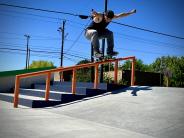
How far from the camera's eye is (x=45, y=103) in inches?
311

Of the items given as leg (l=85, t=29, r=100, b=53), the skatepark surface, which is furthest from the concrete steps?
leg (l=85, t=29, r=100, b=53)

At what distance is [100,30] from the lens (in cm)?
889

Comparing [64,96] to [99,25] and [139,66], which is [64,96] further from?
[139,66]

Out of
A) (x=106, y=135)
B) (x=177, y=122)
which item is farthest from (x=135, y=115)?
(x=106, y=135)

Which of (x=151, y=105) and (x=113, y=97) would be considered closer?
(x=151, y=105)

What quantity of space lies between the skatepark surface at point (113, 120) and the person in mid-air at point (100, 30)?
212 centimetres

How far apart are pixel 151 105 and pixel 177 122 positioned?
1.34 m

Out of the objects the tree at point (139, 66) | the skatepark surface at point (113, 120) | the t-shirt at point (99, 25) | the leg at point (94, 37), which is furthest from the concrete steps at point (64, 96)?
the tree at point (139, 66)

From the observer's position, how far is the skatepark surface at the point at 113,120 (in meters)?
4.31

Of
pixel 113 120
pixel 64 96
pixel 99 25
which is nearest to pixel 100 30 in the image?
pixel 99 25

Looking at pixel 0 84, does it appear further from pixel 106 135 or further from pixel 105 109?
pixel 106 135

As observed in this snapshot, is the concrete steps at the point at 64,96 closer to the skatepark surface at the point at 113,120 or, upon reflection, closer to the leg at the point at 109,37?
the skatepark surface at the point at 113,120

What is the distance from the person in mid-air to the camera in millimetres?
8773

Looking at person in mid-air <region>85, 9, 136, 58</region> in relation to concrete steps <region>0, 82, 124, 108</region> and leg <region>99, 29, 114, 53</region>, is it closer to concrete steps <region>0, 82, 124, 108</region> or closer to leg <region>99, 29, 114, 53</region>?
leg <region>99, 29, 114, 53</region>
